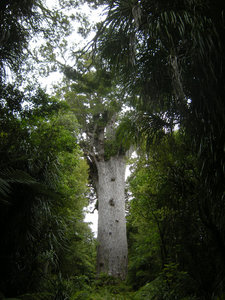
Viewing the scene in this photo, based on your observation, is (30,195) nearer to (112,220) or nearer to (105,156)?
(112,220)

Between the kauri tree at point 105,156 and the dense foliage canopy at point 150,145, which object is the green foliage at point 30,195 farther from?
the kauri tree at point 105,156

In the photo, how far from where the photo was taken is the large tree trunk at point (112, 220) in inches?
239

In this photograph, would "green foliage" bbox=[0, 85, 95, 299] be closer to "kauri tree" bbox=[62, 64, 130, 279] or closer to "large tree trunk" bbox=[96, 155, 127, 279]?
"kauri tree" bbox=[62, 64, 130, 279]

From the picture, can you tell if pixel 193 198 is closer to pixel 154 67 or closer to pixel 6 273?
pixel 154 67

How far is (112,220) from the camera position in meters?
6.84

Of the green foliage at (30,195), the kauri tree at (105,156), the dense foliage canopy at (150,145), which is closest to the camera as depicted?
the dense foliage canopy at (150,145)

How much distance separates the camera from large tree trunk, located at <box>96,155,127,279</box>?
6.08 meters

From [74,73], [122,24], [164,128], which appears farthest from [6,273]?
[74,73]

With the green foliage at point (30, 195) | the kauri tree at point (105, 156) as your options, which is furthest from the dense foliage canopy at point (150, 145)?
the kauri tree at point (105, 156)

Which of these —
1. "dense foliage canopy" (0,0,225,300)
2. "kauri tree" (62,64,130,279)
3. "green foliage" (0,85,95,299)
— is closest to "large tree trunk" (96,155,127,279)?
→ "kauri tree" (62,64,130,279)

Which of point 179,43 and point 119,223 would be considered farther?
point 119,223

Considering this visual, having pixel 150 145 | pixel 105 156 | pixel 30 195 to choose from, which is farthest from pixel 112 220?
pixel 30 195

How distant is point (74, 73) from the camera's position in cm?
572

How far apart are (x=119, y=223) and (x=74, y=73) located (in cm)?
465
